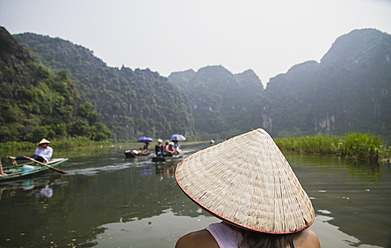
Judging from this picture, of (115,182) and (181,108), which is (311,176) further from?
(181,108)

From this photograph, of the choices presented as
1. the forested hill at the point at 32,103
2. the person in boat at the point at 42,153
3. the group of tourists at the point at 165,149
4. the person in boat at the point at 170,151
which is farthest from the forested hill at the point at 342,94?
the person in boat at the point at 42,153

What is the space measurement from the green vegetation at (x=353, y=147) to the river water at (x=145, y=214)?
1.93 metres

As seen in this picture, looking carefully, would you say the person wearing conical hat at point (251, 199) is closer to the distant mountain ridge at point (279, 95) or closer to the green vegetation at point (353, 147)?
the green vegetation at point (353, 147)

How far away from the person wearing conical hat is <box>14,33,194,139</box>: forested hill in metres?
71.5

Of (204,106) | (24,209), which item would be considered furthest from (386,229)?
(204,106)

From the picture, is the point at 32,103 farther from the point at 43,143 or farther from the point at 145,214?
the point at 145,214

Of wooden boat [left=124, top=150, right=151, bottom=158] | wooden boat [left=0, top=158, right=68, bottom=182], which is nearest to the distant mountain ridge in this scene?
wooden boat [left=124, top=150, right=151, bottom=158]

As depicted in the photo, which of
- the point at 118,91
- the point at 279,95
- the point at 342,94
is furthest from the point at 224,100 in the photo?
the point at 118,91

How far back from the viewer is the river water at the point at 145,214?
261 cm

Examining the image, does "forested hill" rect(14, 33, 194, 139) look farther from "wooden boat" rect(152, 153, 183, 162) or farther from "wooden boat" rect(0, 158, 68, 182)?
"wooden boat" rect(0, 158, 68, 182)

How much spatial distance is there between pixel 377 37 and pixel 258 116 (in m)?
49.1

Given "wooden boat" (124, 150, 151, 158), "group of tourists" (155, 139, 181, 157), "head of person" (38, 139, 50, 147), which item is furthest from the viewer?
"wooden boat" (124, 150, 151, 158)

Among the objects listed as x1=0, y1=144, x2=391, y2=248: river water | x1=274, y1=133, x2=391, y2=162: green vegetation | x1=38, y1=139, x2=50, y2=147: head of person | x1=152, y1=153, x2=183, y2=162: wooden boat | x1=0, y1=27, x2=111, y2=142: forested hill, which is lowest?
x1=152, y1=153, x2=183, y2=162: wooden boat

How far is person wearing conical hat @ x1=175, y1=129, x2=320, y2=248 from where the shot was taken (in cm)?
99
